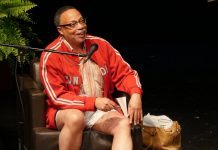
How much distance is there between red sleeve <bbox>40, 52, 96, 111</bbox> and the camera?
3922 millimetres

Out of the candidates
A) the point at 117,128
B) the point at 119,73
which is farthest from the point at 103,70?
the point at 117,128

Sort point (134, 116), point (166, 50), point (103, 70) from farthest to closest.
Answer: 1. point (166, 50)
2. point (103, 70)
3. point (134, 116)

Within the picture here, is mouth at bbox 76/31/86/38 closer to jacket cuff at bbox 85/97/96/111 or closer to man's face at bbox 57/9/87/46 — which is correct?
man's face at bbox 57/9/87/46

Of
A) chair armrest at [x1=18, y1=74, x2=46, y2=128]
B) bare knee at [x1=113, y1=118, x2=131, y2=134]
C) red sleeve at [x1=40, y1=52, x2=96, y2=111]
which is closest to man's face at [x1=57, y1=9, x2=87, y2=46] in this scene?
red sleeve at [x1=40, y1=52, x2=96, y2=111]

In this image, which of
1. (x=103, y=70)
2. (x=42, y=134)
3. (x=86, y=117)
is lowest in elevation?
(x=42, y=134)

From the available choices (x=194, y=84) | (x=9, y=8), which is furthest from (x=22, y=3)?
(x=194, y=84)

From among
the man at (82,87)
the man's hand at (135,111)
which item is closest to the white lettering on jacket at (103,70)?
the man at (82,87)

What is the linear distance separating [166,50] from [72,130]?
6.28 metres

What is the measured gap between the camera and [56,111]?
13.3 ft

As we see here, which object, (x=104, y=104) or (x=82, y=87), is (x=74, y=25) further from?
(x=104, y=104)

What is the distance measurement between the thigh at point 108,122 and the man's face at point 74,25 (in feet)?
2.06

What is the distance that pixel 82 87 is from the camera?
4.14m

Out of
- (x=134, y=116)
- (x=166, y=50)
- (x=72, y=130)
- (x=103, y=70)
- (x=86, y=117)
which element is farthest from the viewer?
(x=166, y=50)

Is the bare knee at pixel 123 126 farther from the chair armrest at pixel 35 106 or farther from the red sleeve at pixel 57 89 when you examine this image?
the chair armrest at pixel 35 106
